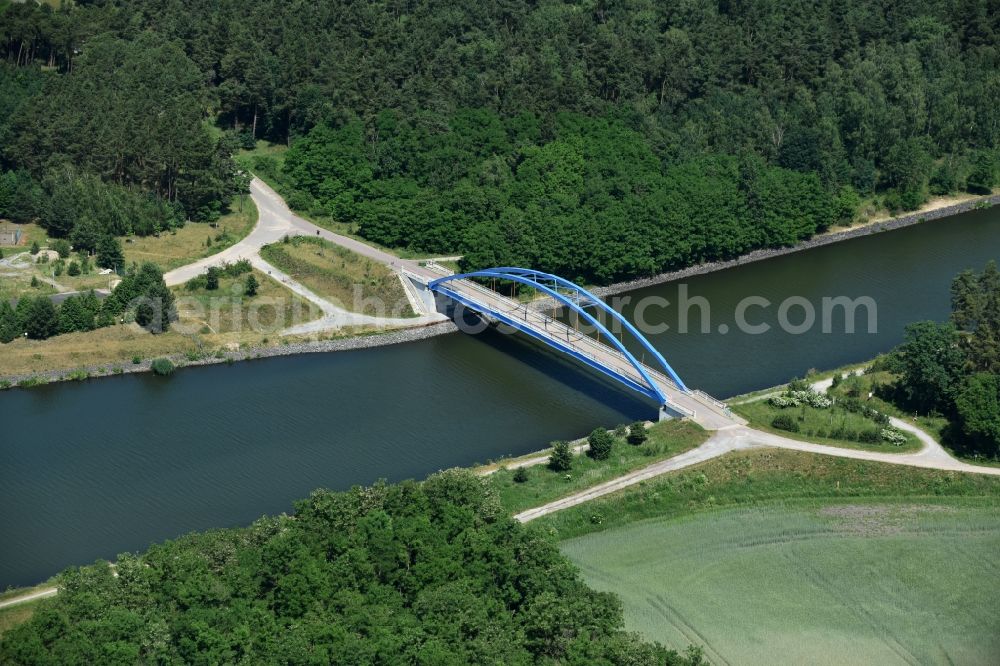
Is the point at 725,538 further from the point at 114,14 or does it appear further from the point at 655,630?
the point at 114,14

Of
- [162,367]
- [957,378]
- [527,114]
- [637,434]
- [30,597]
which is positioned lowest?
[30,597]

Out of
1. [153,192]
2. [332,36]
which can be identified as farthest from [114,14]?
[153,192]

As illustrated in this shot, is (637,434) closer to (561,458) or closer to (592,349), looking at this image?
(561,458)

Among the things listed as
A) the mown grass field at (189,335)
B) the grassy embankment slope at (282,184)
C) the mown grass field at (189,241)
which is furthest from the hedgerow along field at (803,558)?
the mown grass field at (189,241)

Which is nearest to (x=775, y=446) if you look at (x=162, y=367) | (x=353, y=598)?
(x=353, y=598)

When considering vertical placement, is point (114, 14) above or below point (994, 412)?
above

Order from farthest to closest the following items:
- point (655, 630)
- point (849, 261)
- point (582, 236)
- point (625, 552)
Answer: point (849, 261) → point (582, 236) → point (625, 552) → point (655, 630)

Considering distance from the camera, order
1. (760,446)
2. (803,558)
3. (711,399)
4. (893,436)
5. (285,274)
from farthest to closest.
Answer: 1. (285,274)
2. (711,399)
3. (893,436)
4. (760,446)
5. (803,558)
